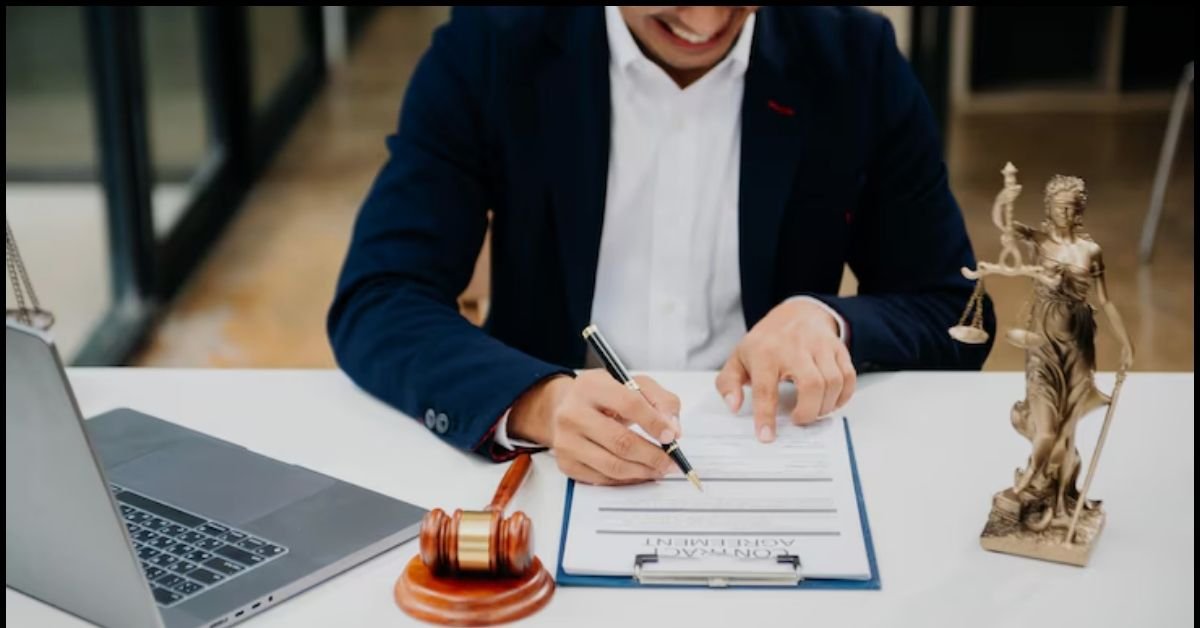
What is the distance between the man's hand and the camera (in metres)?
1.46

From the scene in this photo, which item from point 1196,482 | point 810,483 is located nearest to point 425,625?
point 810,483

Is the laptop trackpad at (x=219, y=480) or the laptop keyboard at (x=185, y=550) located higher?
the laptop keyboard at (x=185, y=550)

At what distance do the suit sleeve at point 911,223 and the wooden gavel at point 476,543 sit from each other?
2.20ft

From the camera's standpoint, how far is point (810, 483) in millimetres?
1354

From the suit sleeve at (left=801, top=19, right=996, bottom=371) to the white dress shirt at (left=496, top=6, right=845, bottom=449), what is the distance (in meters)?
0.17

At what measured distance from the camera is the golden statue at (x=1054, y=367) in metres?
1.14

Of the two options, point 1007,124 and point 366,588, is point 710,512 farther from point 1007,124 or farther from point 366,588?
point 1007,124

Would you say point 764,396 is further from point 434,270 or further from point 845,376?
point 434,270

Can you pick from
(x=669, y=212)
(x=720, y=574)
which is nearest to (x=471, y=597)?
(x=720, y=574)

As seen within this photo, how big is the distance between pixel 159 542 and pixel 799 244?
0.92 m

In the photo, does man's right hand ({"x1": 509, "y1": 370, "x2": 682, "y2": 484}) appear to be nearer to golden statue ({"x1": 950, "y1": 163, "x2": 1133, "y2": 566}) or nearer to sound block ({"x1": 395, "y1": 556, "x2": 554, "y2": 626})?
sound block ({"x1": 395, "y1": 556, "x2": 554, "y2": 626})

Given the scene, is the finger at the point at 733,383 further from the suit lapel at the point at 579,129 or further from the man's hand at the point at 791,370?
the suit lapel at the point at 579,129

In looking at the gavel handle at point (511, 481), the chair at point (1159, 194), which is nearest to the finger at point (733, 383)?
the gavel handle at point (511, 481)

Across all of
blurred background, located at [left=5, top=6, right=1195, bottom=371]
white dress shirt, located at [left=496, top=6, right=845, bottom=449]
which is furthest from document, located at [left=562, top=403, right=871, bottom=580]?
blurred background, located at [left=5, top=6, right=1195, bottom=371]
